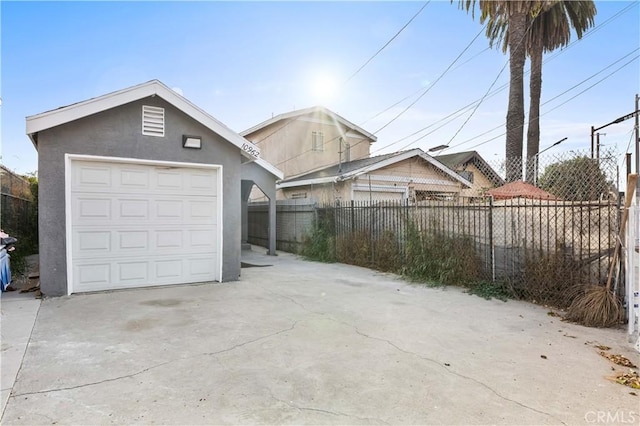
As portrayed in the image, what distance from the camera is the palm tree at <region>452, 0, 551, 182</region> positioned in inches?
508

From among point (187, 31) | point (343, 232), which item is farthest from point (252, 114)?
point (343, 232)

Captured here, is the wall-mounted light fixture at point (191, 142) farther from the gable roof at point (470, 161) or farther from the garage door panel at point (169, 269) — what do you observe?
the gable roof at point (470, 161)

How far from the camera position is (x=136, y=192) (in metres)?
7.24

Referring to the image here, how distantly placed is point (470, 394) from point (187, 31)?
10.9 metres

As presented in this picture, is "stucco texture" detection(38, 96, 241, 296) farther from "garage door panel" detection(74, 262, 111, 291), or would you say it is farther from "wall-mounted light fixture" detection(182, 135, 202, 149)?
"garage door panel" detection(74, 262, 111, 291)

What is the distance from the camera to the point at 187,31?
403 inches

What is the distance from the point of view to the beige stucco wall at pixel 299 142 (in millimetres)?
19578

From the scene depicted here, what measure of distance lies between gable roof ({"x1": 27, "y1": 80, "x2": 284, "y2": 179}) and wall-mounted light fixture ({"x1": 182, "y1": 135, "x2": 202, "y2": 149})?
1.18ft

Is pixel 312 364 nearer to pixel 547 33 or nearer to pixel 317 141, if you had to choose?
pixel 317 141

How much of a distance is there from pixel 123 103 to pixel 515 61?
12.9 meters

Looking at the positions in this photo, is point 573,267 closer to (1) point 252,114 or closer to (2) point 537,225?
(2) point 537,225

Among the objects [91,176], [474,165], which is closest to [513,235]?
[91,176]

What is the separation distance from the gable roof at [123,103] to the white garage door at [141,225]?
0.78 meters

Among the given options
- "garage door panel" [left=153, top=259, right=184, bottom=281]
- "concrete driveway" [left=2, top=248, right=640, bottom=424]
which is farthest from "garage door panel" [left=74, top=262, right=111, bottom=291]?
"garage door panel" [left=153, top=259, right=184, bottom=281]
